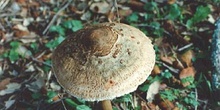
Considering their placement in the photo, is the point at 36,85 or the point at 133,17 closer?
the point at 36,85

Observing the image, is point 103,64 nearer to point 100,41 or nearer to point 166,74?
point 100,41

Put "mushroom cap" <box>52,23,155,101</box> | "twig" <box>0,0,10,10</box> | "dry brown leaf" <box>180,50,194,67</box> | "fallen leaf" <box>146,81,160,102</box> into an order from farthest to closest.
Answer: "twig" <box>0,0,10,10</box> < "dry brown leaf" <box>180,50,194,67</box> < "fallen leaf" <box>146,81,160,102</box> < "mushroom cap" <box>52,23,155,101</box>

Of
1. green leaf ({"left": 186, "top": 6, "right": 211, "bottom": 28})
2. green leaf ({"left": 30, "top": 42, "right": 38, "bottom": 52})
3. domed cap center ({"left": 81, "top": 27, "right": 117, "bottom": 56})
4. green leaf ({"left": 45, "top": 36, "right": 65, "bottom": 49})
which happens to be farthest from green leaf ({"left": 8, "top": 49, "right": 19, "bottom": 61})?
green leaf ({"left": 186, "top": 6, "right": 211, "bottom": 28})

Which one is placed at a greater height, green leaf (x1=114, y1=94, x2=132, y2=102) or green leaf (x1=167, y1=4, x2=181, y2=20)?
green leaf (x1=167, y1=4, x2=181, y2=20)

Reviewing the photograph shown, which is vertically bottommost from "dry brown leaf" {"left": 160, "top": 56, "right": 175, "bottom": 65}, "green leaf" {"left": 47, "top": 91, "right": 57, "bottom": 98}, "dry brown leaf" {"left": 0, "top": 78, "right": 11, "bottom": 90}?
"green leaf" {"left": 47, "top": 91, "right": 57, "bottom": 98}

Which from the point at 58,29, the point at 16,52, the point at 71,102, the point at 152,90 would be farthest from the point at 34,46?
the point at 152,90

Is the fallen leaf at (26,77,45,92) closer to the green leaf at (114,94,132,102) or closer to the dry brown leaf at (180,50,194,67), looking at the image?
the green leaf at (114,94,132,102)

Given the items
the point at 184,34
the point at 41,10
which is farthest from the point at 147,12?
the point at 41,10
